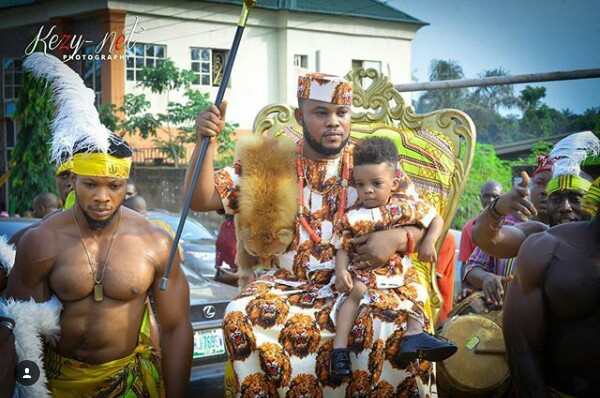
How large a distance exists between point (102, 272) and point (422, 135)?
2395 millimetres

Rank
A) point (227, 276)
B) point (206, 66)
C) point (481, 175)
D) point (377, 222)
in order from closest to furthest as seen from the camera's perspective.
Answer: point (377, 222) → point (227, 276) → point (481, 175) → point (206, 66)

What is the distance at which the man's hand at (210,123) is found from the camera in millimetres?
4320

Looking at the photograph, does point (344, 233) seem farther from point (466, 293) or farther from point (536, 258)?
point (466, 293)

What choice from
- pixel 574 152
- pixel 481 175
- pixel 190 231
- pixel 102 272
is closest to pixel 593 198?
pixel 574 152

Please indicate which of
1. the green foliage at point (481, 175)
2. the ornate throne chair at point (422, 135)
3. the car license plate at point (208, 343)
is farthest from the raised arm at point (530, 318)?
the green foliage at point (481, 175)

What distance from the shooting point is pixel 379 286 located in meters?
4.38

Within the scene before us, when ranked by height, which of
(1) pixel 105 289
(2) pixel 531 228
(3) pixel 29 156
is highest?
(3) pixel 29 156

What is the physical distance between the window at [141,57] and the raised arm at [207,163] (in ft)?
52.3

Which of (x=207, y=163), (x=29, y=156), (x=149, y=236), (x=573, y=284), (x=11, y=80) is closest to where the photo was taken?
(x=573, y=284)

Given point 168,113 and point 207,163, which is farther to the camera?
point 168,113

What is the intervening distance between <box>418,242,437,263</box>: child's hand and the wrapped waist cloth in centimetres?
166

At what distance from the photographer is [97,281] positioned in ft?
13.5

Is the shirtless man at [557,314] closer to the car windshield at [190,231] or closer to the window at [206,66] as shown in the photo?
the car windshield at [190,231]

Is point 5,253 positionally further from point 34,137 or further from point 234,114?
point 234,114
